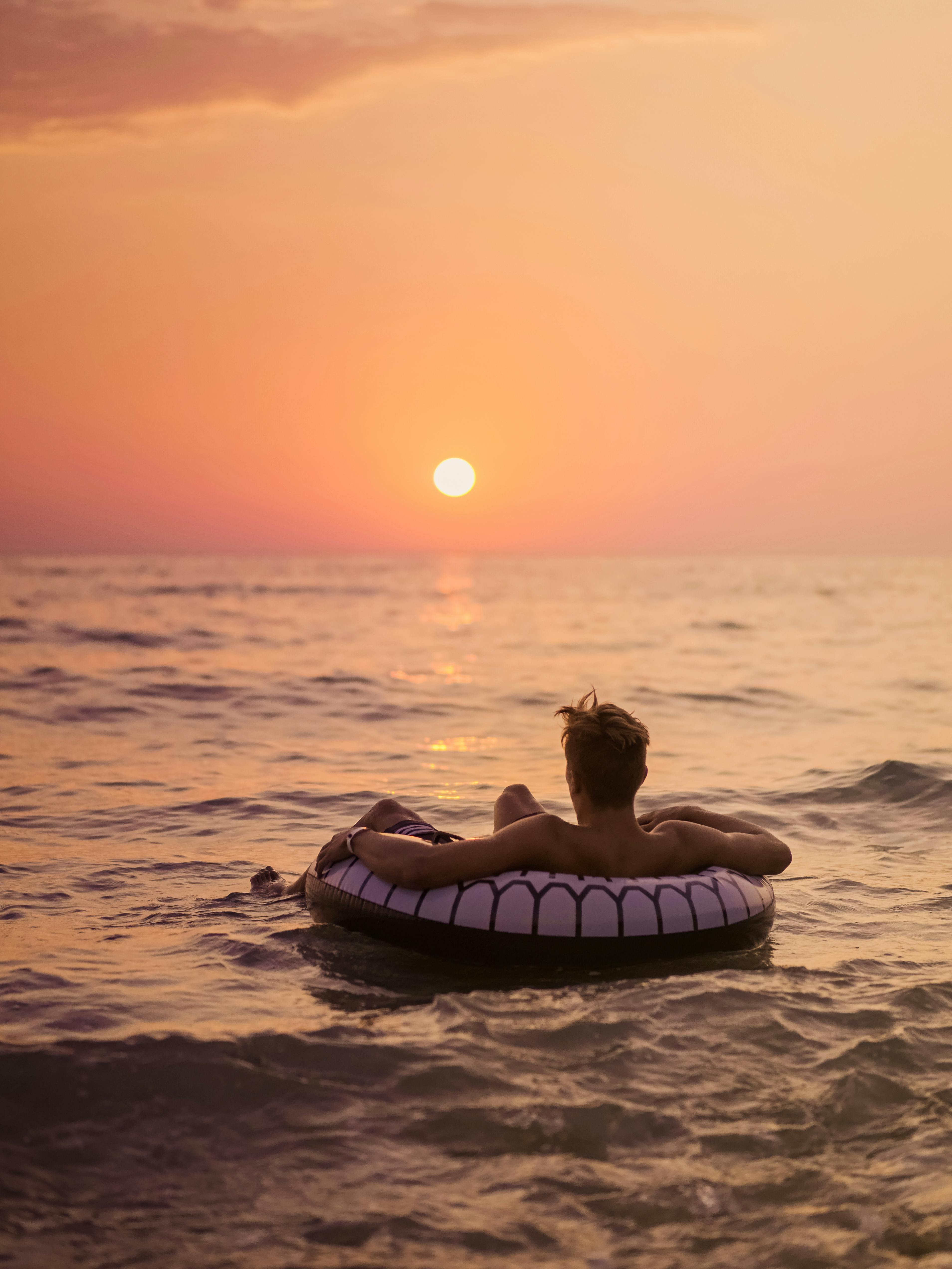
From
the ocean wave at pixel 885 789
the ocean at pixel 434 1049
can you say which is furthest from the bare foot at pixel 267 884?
the ocean wave at pixel 885 789

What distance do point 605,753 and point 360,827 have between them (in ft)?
5.20

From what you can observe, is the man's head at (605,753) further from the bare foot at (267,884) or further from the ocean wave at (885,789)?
the ocean wave at (885,789)

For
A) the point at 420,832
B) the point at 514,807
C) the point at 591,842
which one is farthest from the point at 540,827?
the point at 420,832

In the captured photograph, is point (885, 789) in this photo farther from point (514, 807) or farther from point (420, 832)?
point (420, 832)

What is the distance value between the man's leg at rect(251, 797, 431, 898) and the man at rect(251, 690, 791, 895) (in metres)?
0.37

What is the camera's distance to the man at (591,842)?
16.5 feet

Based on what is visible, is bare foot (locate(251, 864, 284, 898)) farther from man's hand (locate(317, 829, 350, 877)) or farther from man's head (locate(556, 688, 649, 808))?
man's head (locate(556, 688, 649, 808))

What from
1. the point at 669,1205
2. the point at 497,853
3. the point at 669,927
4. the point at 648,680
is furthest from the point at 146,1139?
the point at 648,680

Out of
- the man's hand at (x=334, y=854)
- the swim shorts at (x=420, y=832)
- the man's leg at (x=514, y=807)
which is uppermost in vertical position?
the man's leg at (x=514, y=807)

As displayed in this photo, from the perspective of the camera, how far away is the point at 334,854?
5859mm

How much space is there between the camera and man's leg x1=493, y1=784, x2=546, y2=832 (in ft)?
18.4

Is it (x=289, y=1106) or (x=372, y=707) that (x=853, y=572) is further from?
(x=289, y=1106)

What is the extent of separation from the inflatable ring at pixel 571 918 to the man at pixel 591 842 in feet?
0.23

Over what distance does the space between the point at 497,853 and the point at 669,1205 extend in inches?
81.1
